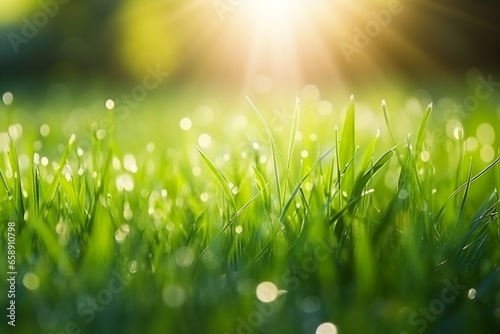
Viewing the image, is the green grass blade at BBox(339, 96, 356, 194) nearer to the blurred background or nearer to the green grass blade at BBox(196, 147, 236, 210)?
the green grass blade at BBox(196, 147, 236, 210)

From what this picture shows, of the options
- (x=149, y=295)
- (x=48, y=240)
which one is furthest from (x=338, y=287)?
(x=48, y=240)

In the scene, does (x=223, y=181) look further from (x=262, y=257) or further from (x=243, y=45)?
(x=243, y=45)

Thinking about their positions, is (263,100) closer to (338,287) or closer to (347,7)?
(347,7)

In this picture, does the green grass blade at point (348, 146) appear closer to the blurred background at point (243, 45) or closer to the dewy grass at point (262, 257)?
the dewy grass at point (262, 257)

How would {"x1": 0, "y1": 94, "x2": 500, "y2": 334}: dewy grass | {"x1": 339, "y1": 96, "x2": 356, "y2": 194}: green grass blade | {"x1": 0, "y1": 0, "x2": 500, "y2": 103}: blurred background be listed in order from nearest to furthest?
{"x1": 0, "y1": 94, "x2": 500, "y2": 334}: dewy grass → {"x1": 339, "y1": 96, "x2": 356, "y2": 194}: green grass blade → {"x1": 0, "y1": 0, "x2": 500, "y2": 103}: blurred background

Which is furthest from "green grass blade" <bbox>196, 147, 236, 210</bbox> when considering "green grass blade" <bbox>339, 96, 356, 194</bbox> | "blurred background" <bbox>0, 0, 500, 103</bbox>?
"blurred background" <bbox>0, 0, 500, 103</bbox>

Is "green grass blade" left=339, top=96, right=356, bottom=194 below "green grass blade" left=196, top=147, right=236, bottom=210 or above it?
below
